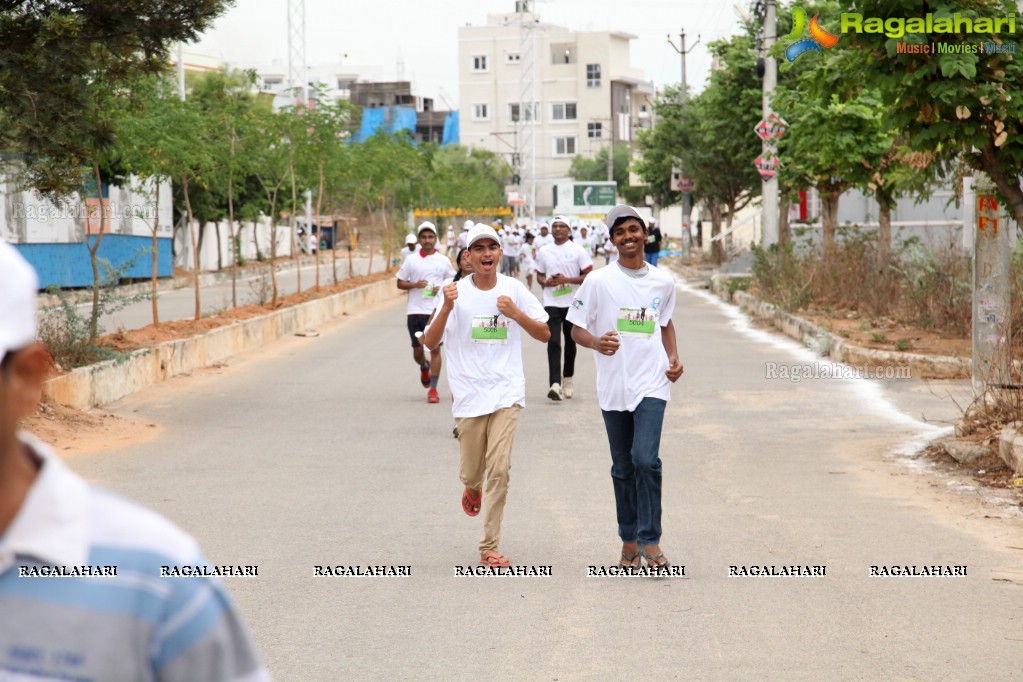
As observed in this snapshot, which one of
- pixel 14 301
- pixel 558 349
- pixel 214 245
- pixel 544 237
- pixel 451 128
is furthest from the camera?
pixel 451 128

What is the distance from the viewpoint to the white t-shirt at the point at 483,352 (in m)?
7.60

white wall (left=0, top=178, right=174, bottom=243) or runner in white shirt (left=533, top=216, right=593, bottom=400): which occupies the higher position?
white wall (left=0, top=178, right=174, bottom=243)

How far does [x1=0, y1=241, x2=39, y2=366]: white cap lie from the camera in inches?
63.7

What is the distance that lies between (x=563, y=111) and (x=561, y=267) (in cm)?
10084

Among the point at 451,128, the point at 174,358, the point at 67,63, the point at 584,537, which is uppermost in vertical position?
the point at 451,128

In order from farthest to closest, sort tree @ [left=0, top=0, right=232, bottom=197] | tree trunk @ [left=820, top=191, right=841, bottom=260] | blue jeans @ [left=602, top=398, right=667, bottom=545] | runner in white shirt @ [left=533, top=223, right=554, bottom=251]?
runner in white shirt @ [left=533, top=223, right=554, bottom=251], tree trunk @ [left=820, top=191, right=841, bottom=260], tree @ [left=0, top=0, right=232, bottom=197], blue jeans @ [left=602, top=398, right=667, bottom=545]

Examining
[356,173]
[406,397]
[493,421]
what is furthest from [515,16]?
[493,421]

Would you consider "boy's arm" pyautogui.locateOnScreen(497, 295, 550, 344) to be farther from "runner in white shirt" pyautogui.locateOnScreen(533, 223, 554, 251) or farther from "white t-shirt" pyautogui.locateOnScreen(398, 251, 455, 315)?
"runner in white shirt" pyautogui.locateOnScreen(533, 223, 554, 251)

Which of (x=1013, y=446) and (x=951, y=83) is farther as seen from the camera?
(x=1013, y=446)

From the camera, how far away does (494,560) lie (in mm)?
7293

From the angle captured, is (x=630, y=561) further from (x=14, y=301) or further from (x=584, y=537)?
(x=14, y=301)

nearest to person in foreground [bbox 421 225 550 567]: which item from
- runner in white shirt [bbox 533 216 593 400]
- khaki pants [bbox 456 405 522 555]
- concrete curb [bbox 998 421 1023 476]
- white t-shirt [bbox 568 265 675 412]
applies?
khaki pants [bbox 456 405 522 555]

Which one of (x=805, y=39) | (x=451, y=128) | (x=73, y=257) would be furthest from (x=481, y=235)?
(x=451, y=128)

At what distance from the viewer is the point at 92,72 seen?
1317 cm
